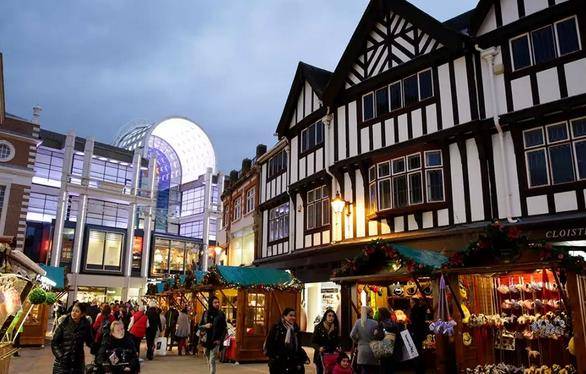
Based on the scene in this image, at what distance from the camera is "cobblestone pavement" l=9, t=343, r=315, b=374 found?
12500 millimetres

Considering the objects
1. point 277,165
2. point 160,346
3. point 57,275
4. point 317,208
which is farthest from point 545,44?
point 57,275

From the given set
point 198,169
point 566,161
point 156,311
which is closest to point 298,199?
point 156,311

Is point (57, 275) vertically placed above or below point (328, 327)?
above

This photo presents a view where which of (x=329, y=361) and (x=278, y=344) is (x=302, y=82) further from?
(x=278, y=344)

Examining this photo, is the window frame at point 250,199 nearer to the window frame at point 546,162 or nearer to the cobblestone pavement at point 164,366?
the cobblestone pavement at point 164,366

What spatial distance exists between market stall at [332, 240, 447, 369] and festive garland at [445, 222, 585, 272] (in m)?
0.73

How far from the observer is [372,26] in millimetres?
16672

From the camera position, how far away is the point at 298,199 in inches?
790

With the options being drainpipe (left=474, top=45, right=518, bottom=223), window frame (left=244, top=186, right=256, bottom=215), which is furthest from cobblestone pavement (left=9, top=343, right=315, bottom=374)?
window frame (left=244, top=186, right=256, bottom=215)

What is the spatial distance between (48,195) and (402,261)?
136 feet

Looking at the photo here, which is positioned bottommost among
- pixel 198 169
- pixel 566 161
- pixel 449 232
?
pixel 449 232

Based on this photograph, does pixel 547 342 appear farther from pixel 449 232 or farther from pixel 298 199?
pixel 298 199

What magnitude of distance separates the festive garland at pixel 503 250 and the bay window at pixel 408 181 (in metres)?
4.56

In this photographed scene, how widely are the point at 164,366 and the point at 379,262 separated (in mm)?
7236
